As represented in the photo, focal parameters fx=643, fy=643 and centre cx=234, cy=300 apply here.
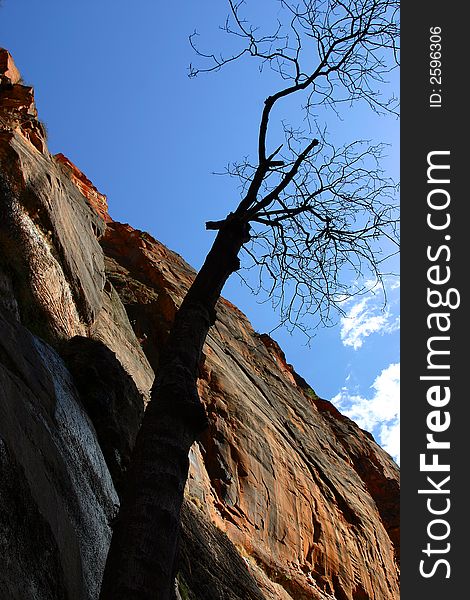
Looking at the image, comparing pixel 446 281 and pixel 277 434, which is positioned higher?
pixel 277 434

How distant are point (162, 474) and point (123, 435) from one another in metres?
2.77

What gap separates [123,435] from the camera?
5977 millimetres

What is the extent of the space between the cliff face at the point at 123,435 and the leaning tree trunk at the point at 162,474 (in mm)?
430

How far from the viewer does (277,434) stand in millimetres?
16547

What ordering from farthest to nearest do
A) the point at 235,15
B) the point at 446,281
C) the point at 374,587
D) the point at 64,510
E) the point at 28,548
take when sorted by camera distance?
the point at 374,587, the point at 235,15, the point at 446,281, the point at 64,510, the point at 28,548

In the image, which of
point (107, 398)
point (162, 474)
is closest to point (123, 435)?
point (107, 398)

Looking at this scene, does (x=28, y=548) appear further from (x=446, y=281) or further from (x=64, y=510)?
(x=446, y=281)

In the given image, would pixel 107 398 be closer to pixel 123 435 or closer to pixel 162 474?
pixel 123 435

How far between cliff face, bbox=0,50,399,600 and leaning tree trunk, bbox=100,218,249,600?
1.41ft

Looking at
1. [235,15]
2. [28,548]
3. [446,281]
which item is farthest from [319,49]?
[28,548]

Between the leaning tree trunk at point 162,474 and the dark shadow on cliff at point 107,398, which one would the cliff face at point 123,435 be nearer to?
the dark shadow on cliff at point 107,398

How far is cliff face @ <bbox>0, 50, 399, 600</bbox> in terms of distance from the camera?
11.6 feet

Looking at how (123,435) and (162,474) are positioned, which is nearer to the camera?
(162,474)

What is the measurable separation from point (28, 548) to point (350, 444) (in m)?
22.2
